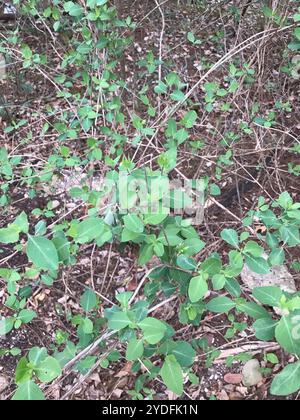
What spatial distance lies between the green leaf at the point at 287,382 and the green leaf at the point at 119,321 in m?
0.30

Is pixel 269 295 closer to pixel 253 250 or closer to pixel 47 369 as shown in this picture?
pixel 253 250

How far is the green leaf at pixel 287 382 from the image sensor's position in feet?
2.52

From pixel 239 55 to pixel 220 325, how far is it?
4.33 ft

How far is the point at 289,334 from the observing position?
77 centimetres

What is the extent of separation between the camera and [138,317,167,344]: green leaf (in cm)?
87

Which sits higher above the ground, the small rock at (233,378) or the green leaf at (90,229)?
the green leaf at (90,229)

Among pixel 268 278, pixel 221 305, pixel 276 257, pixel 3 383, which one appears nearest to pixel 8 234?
pixel 221 305

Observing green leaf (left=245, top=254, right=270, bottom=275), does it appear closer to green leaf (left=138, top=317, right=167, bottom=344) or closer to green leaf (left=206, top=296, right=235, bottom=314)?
green leaf (left=206, top=296, right=235, bottom=314)

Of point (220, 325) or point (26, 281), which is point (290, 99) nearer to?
point (220, 325)

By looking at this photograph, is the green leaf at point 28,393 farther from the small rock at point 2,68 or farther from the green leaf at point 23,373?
the small rock at point 2,68

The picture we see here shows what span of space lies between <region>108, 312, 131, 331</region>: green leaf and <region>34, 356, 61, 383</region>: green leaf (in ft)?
0.44

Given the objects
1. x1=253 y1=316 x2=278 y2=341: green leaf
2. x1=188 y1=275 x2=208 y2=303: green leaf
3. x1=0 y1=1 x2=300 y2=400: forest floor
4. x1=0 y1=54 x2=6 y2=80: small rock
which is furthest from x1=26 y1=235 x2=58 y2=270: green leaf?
x1=0 y1=54 x2=6 y2=80: small rock

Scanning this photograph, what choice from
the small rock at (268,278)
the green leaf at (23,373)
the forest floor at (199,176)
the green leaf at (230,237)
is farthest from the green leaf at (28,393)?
the small rock at (268,278)
